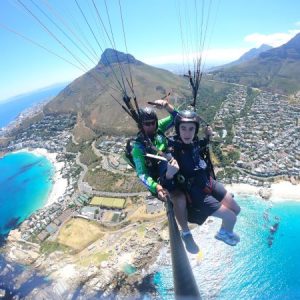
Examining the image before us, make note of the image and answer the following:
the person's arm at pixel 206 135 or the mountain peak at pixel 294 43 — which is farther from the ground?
the person's arm at pixel 206 135

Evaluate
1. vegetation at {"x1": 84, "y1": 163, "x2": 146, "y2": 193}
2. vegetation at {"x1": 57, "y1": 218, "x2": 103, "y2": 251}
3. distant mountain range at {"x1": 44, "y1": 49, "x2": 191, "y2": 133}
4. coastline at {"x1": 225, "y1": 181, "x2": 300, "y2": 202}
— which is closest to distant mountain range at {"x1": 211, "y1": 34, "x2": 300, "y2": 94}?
distant mountain range at {"x1": 44, "y1": 49, "x2": 191, "y2": 133}

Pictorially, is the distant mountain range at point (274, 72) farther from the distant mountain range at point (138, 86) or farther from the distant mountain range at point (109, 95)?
the distant mountain range at point (109, 95)

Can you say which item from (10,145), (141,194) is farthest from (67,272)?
(10,145)

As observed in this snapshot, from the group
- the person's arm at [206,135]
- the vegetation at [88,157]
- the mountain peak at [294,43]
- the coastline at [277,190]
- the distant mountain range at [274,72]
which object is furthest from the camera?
the mountain peak at [294,43]

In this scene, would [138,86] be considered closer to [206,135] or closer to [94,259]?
[94,259]

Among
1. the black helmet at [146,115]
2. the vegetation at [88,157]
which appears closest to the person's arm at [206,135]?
the black helmet at [146,115]

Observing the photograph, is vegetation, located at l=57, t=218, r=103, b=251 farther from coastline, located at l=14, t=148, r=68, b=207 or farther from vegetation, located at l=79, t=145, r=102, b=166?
vegetation, located at l=79, t=145, r=102, b=166

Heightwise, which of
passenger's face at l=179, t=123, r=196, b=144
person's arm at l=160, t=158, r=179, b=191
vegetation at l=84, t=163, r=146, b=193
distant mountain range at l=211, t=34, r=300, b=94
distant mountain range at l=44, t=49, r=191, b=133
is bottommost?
distant mountain range at l=211, t=34, r=300, b=94
